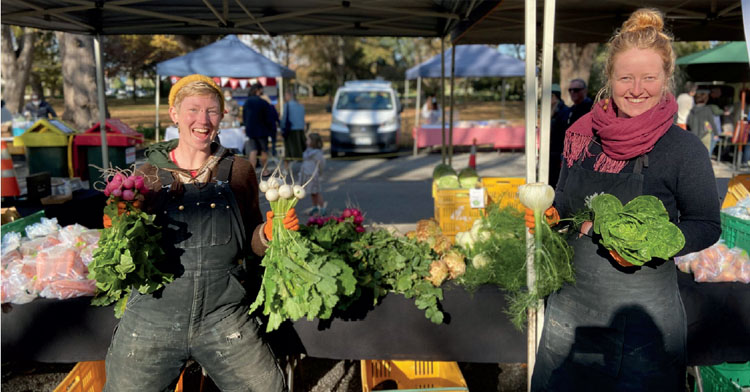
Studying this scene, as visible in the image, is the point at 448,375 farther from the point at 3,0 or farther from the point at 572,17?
the point at 3,0

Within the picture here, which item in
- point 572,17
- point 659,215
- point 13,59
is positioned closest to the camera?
point 659,215

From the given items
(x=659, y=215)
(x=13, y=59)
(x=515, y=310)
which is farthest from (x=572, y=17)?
(x=13, y=59)

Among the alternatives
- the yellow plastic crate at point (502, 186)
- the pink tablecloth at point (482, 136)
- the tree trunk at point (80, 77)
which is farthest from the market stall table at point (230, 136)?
the yellow plastic crate at point (502, 186)

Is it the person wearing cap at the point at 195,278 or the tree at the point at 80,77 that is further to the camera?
the tree at the point at 80,77

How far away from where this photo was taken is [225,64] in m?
12.0

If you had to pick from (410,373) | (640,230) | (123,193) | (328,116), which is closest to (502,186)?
(410,373)

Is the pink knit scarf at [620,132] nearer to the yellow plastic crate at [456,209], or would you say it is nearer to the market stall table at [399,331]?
the market stall table at [399,331]

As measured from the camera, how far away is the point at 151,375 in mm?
2051

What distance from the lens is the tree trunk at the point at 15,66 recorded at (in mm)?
19438

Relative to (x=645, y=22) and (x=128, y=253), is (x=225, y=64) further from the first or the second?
(x=645, y=22)

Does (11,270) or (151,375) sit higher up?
(11,270)

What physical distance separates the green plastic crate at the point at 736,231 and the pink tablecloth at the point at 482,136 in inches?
441

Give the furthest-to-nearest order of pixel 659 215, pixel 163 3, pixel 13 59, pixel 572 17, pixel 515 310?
pixel 13 59
pixel 572 17
pixel 163 3
pixel 515 310
pixel 659 215

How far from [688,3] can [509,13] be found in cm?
162
